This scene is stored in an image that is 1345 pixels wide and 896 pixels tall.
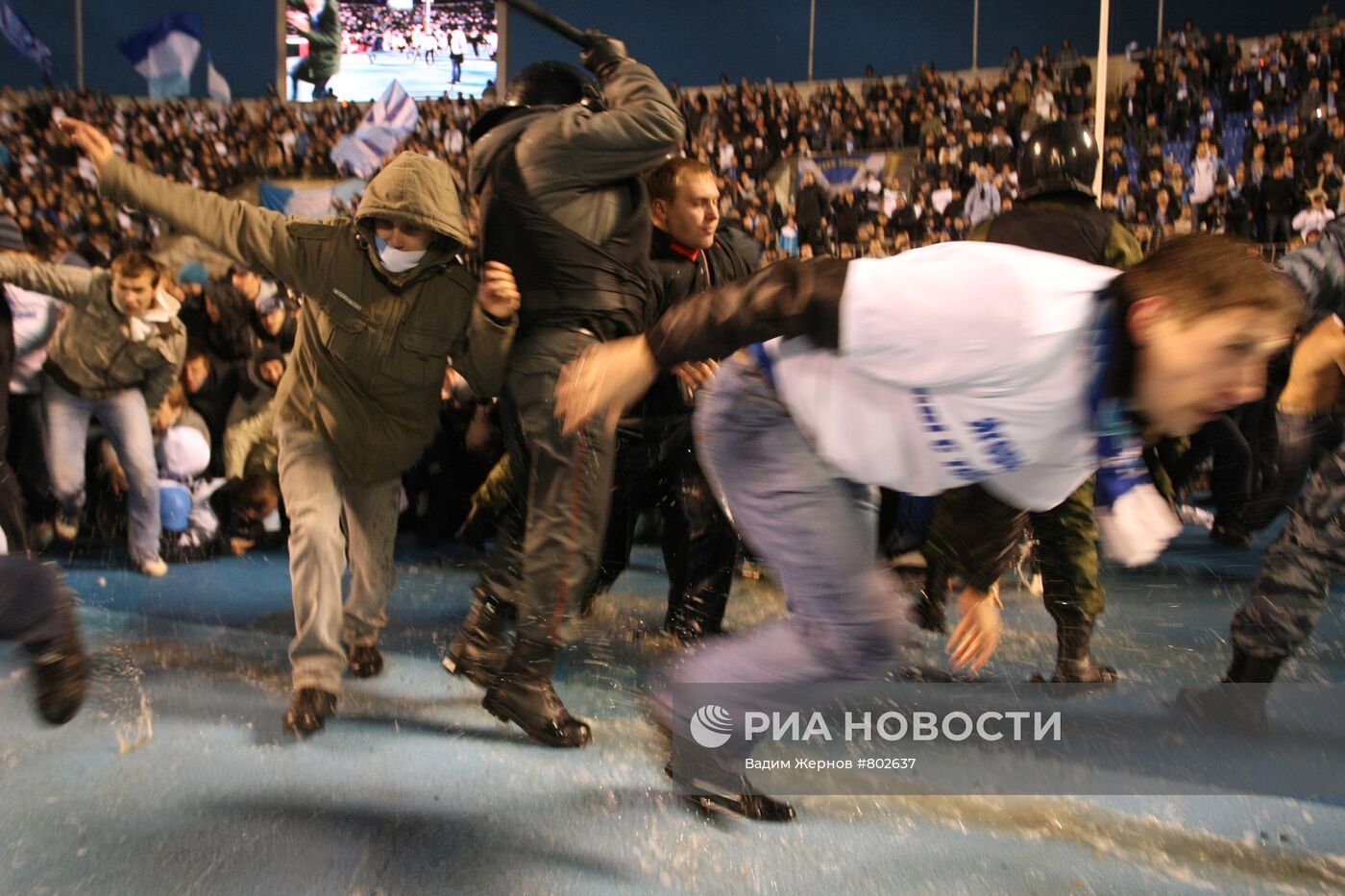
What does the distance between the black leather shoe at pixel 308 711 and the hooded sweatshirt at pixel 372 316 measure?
66 centimetres

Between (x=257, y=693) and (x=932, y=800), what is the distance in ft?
7.01

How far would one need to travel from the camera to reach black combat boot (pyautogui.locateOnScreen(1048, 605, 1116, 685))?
3.42 meters

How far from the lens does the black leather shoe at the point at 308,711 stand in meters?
2.94

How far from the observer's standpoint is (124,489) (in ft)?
18.1

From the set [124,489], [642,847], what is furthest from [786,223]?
[642,847]

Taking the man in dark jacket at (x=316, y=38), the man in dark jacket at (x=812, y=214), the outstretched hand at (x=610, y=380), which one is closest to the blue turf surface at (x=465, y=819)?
the outstretched hand at (x=610, y=380)

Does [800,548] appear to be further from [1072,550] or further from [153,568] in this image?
[153,568]

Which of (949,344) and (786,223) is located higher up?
(786,223)

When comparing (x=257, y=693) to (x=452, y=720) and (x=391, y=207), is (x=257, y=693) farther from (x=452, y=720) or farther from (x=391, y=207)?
(x=391, y=207)

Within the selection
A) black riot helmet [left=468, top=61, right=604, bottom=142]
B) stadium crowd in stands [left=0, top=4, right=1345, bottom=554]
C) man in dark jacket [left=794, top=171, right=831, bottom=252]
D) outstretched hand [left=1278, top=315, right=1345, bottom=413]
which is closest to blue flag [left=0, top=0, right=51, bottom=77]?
stadium crowd in stands [left=0, top=4, right=1345, bottom=554]

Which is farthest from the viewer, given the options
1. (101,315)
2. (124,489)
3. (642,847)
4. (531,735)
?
(124,489)

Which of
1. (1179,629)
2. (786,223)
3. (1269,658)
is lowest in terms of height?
(1179,629)

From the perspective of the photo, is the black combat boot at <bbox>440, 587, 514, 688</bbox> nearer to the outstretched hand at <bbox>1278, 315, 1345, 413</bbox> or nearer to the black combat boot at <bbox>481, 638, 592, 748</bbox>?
the black combat boot at <bbox>481, 638, 592, 748</bbox>

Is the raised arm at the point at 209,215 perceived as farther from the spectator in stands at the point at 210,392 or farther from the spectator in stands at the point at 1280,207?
the spectator in stands at the point at 1280,207
